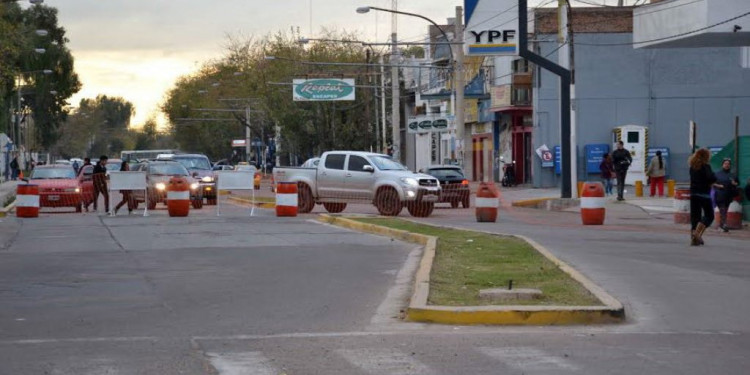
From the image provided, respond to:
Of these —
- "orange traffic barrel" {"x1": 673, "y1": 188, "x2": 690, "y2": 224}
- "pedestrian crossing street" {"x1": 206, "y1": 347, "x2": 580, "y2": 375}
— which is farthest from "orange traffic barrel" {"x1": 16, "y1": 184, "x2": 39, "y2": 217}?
"pedestrian crossing street" {"x1": 206, "y1": 347, "x2": 580, "y2": 375}

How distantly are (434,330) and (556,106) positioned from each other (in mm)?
46733

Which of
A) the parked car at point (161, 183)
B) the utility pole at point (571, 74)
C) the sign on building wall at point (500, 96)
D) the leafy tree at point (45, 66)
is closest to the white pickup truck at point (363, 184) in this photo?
the parked car at point (161, 183)

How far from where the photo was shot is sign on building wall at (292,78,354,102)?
67438 millimetres

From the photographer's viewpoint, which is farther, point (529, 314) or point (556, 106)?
point (556, 106)

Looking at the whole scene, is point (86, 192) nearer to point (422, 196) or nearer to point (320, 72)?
point (422, 196)

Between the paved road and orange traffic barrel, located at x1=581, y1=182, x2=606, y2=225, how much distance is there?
514cm

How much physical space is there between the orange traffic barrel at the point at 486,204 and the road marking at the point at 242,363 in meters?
20.5

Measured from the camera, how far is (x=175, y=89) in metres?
142

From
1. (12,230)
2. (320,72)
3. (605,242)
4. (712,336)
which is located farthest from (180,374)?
(320,72)

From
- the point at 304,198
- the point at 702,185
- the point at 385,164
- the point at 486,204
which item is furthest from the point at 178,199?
the point at 702,185

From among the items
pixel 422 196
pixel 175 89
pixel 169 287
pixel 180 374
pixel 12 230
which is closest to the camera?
pixel 180 374

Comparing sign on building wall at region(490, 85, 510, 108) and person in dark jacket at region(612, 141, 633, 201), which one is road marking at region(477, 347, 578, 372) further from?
sign on building wall at region(490, 85, 510, 108)

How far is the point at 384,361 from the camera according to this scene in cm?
986

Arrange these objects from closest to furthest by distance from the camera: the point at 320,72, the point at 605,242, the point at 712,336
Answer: the point at 712,336
the point at 605,242
the point at 320,72
